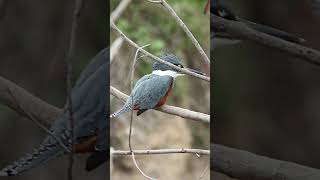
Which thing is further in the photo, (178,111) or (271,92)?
(178,111)

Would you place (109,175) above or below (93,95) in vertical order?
below

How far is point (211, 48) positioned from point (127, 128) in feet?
1.45

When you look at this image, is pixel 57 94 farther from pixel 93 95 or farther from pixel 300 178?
pixel 300 178

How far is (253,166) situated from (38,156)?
2.60ft

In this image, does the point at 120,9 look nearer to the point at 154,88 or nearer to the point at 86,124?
the point at 154,88

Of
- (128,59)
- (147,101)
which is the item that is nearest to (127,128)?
(147,101)

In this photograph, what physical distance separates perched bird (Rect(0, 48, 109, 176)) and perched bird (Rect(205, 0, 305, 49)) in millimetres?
406

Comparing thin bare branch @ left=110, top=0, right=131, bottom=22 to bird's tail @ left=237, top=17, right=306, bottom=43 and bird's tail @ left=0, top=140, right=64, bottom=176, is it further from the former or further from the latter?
bird's tail @ left=0, top=140, right=64, bottom=176

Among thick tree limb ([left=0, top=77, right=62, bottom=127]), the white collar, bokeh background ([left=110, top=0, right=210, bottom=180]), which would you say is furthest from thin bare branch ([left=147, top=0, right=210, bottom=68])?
thick tree limb ([left=0, top=77, right=62, bottom=127])

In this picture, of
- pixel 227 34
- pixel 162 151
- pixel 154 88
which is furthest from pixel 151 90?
pixel 227 34

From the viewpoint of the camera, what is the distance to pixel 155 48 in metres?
1.99

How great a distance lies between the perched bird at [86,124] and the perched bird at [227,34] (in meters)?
0.41

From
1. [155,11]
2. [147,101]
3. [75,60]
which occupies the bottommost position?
[147,101]

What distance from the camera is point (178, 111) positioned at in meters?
1.98
